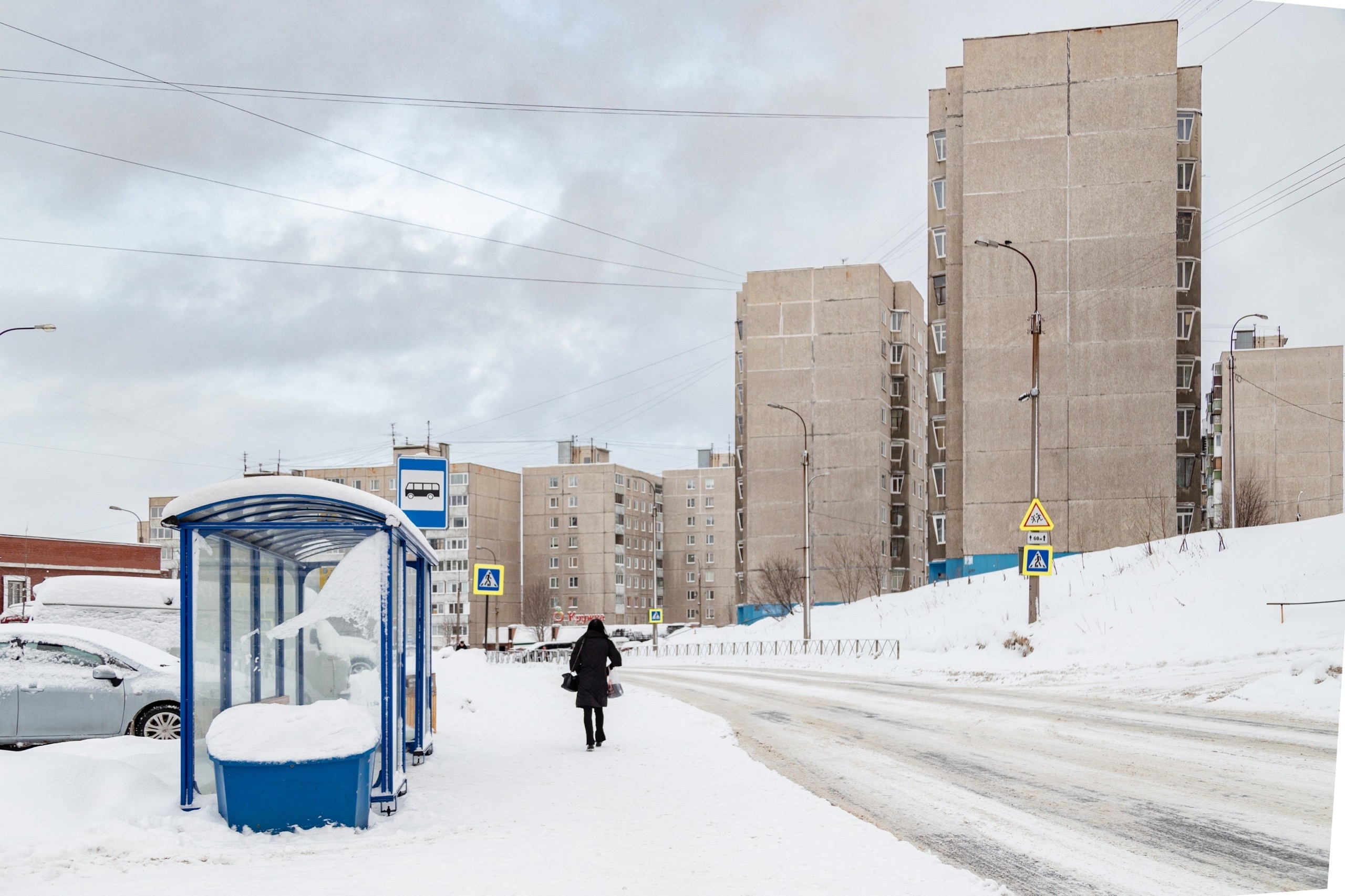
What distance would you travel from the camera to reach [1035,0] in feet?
53.0

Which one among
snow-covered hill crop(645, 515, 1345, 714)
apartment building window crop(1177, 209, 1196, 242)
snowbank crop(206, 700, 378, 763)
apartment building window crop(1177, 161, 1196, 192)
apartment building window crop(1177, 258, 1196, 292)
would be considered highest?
apartment building window crop(1177, 161, 1196, 192)

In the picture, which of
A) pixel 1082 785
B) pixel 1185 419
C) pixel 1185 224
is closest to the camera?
pixel 1082 785

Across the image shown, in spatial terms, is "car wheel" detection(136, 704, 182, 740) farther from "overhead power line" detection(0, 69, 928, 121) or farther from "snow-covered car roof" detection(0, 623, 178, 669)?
"overhead power line" detection(0, 69, 928, 121)

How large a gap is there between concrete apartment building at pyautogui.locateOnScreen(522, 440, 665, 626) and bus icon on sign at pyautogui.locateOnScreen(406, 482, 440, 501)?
11684cm

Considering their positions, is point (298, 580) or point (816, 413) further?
point (816, 413)

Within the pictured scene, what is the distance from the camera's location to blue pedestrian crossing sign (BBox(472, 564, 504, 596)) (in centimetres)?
2741

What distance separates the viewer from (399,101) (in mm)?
12820

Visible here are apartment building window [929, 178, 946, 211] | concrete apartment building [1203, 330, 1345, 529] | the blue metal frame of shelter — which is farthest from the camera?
concrete apartment building [1203, 330, 1345, 529]

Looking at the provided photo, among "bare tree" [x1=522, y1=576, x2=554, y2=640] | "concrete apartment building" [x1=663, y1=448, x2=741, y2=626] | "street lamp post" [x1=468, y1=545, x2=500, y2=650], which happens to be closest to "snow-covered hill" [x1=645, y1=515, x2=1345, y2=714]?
"street lamp post" [x1=468, y1=545, x2=500, y2=650]

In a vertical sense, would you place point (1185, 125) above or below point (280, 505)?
above

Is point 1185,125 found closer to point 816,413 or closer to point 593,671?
point 816,413

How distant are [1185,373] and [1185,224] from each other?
6869mm

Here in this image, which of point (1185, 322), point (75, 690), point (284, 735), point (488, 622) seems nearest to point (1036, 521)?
point (75, 690)

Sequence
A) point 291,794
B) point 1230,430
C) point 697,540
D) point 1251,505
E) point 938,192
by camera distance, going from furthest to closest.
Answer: point 697,540, point 938,192, point 1251,505, point 1230,430, point 291,794
